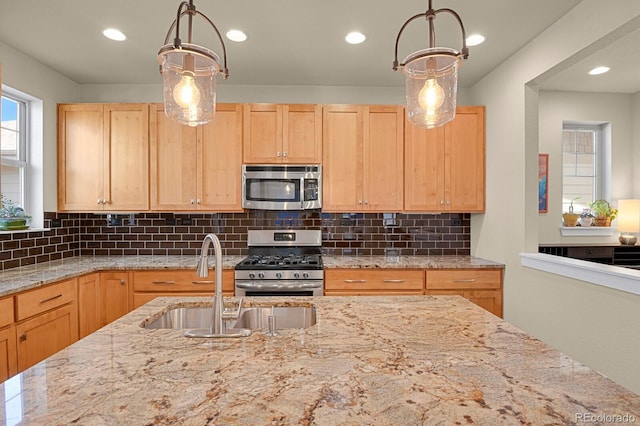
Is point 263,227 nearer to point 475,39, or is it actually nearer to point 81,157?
point 81,157

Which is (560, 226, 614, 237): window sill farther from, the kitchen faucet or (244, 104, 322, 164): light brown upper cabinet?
the kitchen faucet

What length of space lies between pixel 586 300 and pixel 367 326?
5.62 feet

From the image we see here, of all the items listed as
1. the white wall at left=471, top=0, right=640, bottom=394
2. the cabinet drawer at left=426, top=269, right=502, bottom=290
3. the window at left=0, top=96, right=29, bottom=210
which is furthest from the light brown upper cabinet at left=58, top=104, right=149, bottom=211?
the white wall at left=471, top=0, right=640, bottom=394

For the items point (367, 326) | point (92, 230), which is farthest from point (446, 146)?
point (92, 230)

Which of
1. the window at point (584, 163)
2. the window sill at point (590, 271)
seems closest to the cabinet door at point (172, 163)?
the window sill at point (590, 271)

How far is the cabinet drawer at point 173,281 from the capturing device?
3.03 metres

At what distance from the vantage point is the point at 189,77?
3.89ft

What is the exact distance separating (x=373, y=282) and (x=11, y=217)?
2.91 meters

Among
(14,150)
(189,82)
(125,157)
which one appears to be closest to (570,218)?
(189,82)

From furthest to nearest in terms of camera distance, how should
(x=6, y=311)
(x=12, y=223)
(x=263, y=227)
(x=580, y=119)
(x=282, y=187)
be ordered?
(x=580, y=119), (x=263, y=227), (x=282, y=187), (x=12, y=223), (x=6, y=311)

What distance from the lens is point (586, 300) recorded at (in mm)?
2215

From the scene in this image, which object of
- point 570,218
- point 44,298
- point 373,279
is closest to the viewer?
point 44,298

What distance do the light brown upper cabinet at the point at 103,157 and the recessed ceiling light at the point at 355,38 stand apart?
6.30 feet

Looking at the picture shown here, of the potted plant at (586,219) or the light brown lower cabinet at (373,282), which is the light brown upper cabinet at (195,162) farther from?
the potted plant at (586,219)
